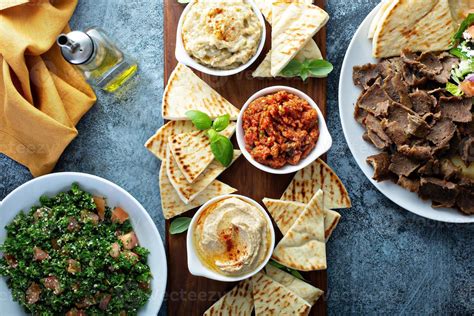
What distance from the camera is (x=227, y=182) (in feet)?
13.8

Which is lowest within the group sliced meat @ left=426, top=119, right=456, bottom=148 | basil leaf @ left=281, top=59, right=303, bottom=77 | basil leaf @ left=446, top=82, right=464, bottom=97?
sliced meat @ left=426, top=119, right=456, bottom=148

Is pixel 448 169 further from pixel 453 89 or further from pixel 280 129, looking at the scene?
pixel 280 129

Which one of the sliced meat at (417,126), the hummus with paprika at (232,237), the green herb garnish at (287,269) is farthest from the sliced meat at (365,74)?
the green herb garnish at (287,269)

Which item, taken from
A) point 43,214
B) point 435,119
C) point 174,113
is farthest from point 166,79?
point 435,119

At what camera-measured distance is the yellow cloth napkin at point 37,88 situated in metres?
4.06

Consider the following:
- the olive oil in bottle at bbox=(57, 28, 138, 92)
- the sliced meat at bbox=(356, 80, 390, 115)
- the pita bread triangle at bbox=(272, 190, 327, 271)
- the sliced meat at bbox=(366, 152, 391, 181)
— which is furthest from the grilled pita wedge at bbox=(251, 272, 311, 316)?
the olive oil in bottle at bbox=(57, 28, 138, 92)

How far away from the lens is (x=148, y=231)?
397 cm

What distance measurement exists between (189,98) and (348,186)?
4.66ft

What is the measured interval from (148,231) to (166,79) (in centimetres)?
117

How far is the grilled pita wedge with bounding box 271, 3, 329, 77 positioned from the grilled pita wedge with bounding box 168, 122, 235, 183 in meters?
0.62

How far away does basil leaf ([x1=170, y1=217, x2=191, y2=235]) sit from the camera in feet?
13.5

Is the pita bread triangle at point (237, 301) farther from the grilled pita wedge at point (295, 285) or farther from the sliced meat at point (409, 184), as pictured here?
the sliced meat at point (409, 184)

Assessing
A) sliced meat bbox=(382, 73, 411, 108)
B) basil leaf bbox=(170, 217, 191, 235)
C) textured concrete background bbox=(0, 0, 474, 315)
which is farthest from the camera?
textured concrete background bbox=(0, 0, 474, 315)

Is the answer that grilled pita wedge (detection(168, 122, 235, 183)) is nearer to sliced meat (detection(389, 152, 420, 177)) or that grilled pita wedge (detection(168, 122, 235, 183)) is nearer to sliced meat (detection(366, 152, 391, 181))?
sliced meat (detection(366, 152, 391, 181))
